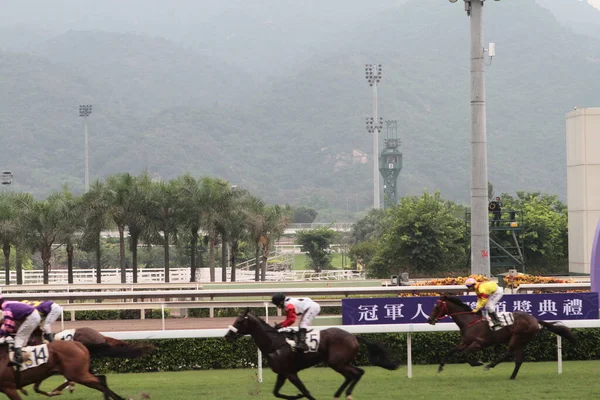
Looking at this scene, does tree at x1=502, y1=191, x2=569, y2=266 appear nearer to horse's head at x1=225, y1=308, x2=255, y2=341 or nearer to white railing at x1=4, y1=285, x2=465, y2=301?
white railing at x1=4, y1=285, x2=465, y2=301

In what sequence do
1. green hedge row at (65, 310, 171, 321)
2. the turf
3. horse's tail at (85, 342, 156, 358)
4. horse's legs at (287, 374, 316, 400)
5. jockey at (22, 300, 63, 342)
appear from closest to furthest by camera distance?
horse's legs at (287, 374, 316, 400)
jockey at (22, 300, 63, 342)
the turf
horse's tail at (85, 342, 156, 358)
green hedge row at (65, 310, 171, 321)

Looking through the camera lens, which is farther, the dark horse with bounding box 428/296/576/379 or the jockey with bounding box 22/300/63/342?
the dark horse with bounding box 428/296/576/379

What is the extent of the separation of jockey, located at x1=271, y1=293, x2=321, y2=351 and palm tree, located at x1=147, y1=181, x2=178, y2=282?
20.2m

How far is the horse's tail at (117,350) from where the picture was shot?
11.0 meters

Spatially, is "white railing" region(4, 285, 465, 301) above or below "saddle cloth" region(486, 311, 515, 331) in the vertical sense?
below

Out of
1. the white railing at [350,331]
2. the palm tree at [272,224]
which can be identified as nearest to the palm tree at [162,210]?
the palm tree at [272,224]

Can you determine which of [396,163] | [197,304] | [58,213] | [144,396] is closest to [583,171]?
[197,304]

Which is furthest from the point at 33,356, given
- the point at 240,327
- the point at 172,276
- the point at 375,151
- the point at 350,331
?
the point at 375,151

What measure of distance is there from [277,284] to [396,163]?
91.4 m

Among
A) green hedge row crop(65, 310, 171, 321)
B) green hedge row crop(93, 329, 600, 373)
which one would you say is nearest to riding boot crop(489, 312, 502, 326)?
green hedge row crop(93, 329, 600, 373)

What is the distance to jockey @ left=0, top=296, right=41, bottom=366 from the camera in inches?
388

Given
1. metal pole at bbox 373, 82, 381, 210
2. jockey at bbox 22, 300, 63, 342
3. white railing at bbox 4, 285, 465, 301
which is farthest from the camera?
metal pole at bbox 373, 82, 381, 210

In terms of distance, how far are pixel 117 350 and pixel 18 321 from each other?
1.42m

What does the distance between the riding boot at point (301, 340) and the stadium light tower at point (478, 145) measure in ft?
30.2
